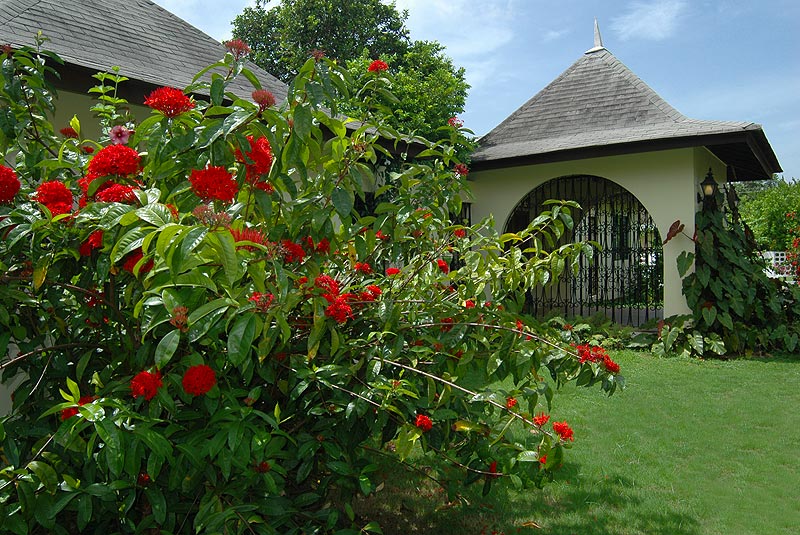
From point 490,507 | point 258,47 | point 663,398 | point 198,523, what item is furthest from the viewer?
point 258,47

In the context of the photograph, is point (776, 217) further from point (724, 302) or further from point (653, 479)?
point (653, 479)

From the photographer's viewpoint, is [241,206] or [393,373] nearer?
[241,206]

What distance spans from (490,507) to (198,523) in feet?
6.08

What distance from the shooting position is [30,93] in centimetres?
264

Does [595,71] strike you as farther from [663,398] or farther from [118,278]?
[118,278]

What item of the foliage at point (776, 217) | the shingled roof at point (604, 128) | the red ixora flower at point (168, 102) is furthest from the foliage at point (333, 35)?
the red ixora flower at point (168, 102)

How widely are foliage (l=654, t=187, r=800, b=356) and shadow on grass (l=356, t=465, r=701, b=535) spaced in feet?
16.0

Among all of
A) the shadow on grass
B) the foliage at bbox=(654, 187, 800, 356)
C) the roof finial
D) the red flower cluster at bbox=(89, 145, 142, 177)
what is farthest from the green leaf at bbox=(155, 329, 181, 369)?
the roof finial

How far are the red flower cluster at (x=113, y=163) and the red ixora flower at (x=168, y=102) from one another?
176 mm

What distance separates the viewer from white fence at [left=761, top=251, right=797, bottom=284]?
9.92 meters

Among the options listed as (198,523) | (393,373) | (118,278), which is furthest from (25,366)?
(393,373)

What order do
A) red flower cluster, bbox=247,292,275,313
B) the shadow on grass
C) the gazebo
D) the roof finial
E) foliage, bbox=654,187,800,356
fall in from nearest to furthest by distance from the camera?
1. red flower cluster, bbox=247,292,275,313
2. the shadow on grass
3. foliage, bbox=654,187,800,356
4. the gazebo
5. the roof finial

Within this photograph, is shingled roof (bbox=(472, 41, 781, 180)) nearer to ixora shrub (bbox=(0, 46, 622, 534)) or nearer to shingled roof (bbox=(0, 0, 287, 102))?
shingled roof (bbox=(0, 0, 287, 102))

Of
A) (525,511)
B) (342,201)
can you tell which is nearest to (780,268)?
(525,511)
